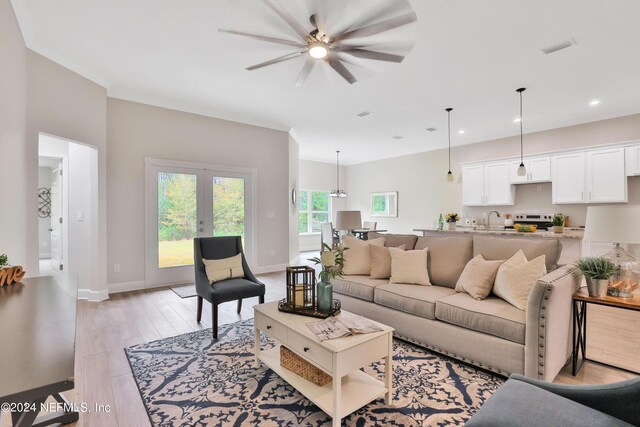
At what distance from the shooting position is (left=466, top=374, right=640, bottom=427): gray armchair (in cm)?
113

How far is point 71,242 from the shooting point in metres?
4.47

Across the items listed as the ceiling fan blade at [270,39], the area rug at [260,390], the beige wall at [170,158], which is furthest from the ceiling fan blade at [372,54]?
the beige wall at [170,158]

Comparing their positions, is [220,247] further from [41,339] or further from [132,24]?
[41,339]

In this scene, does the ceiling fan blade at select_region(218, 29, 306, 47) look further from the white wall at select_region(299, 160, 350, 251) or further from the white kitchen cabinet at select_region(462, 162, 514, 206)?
the white wall at select_region(299, 160, 350, 251)

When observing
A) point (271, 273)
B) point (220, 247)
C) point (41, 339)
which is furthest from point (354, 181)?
point (41, 339)

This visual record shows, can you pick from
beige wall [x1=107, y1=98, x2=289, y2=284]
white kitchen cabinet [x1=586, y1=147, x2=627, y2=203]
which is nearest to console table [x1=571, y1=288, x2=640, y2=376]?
white kitchen cabinet [x1=586, y1=147, x2=627, y2=203]

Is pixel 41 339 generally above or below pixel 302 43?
below

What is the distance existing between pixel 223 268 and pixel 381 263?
1.78 meters

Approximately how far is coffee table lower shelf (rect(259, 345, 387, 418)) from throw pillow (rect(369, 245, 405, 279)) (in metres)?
1.36

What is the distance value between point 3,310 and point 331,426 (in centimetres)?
178

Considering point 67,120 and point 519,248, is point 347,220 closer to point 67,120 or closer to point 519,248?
point 519,248

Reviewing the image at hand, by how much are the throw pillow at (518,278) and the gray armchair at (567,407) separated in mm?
1126

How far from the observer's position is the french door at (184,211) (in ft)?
16.0

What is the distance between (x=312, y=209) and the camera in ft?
32.8
